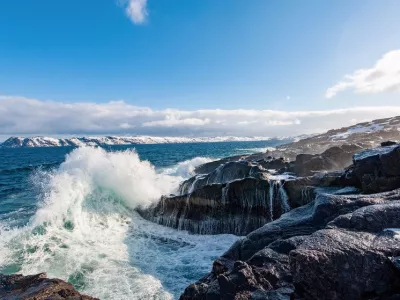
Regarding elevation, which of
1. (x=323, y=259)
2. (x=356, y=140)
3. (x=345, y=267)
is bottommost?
(x=345, y=267)

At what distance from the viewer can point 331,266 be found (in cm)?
539

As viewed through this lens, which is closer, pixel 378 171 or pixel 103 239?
pixel 378 171

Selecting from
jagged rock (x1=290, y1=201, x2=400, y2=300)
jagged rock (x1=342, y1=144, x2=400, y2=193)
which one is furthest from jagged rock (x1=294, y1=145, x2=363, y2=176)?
jagged rock (x1=290, y1=201, x2=400, y2=300)

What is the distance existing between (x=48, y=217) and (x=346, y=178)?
1851cm

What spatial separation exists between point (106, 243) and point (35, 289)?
859 centimetres

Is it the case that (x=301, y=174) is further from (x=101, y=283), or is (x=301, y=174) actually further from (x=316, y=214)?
(x=101, y=283)

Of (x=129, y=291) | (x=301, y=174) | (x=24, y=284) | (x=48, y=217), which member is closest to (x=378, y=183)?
(x=301, y=174)

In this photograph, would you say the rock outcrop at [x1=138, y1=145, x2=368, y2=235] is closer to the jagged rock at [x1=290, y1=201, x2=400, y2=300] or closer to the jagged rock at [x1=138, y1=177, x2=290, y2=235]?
the jagged rock at [x1=138, y1=177, x2=290, y2=235]

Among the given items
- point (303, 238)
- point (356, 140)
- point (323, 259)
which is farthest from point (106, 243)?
point (356, 140)

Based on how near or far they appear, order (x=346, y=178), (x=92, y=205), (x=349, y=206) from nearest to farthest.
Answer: (x=349, y=206)
(x=346, y=178)
(x=92, y=205)

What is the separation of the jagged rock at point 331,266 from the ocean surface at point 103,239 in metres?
5.24

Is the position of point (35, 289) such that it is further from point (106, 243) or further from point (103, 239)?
point (103, 239)

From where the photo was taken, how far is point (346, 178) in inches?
563

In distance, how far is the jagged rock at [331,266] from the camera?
528 cm
